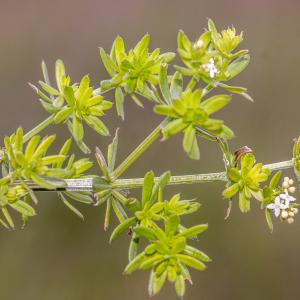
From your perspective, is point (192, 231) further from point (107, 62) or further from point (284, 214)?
point (107, 62)

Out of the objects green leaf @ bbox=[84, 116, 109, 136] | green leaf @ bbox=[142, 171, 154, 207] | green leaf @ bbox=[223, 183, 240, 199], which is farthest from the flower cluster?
green leaf @ bbox=[84, 116, 109, 136]

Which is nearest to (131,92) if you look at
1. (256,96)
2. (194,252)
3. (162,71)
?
(162,71)

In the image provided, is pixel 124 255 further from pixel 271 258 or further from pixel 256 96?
pixel 256 96

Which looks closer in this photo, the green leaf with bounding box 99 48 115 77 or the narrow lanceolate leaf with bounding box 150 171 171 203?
the narrow lanceolate leaf with bounding box 150 171 171 203

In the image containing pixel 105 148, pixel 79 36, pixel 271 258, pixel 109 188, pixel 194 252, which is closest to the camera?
pixel 194 252

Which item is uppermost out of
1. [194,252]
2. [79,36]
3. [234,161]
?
[79,36]

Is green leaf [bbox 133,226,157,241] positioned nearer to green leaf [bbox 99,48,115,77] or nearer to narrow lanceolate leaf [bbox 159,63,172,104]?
narrow lanceolate leaf [bbox 159,63,172,104]
